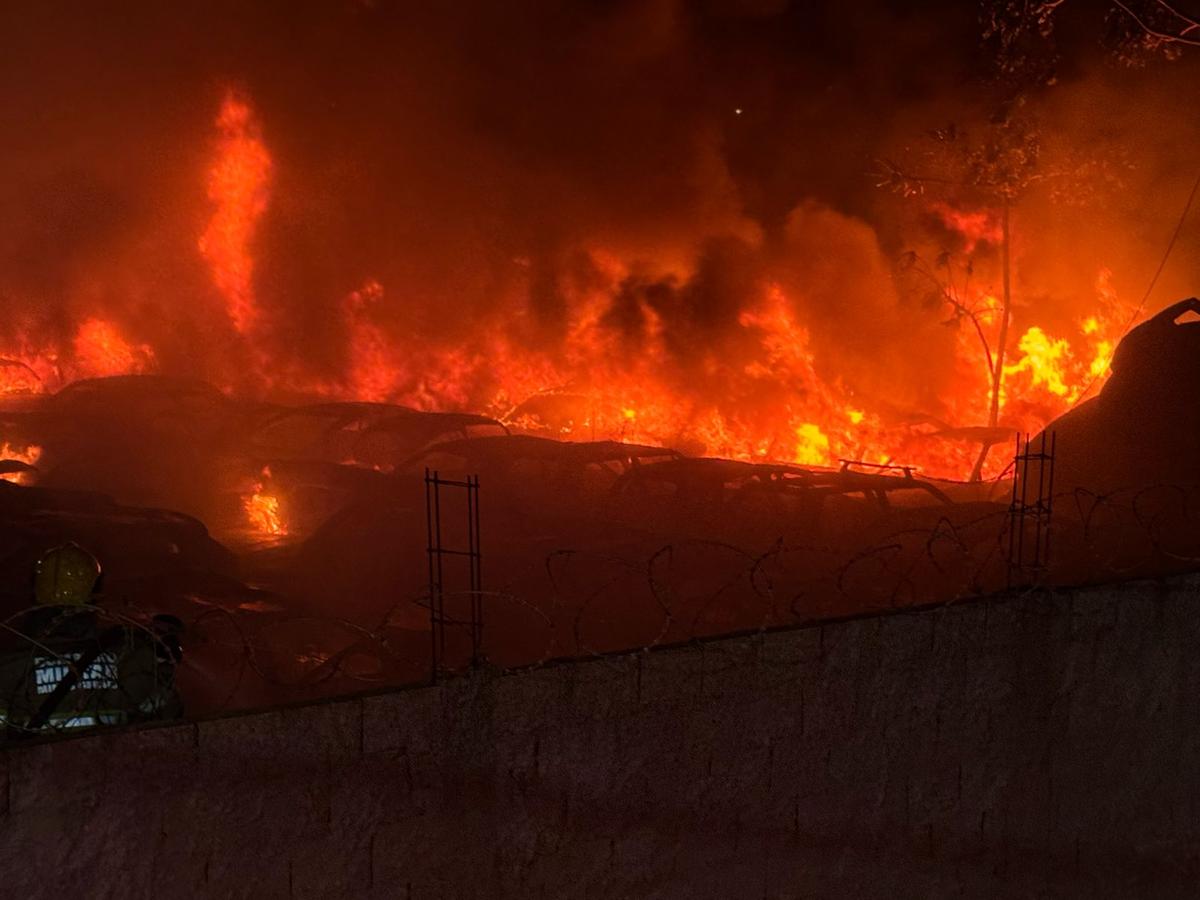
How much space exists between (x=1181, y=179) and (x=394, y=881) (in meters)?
19.9

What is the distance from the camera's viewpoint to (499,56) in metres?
24.5

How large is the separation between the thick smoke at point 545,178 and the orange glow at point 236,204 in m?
0.29

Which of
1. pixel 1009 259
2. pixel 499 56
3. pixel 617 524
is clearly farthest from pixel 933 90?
pixel 617 524

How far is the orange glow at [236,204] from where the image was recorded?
26203mm

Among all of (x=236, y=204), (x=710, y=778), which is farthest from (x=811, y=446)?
(x=236, y=204)

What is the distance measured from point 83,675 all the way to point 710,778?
3.36 m

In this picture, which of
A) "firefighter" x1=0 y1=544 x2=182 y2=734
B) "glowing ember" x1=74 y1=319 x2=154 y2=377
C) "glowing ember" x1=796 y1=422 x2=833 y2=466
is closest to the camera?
"firefighter" x1=0 y1=544 x2=182 y2=734

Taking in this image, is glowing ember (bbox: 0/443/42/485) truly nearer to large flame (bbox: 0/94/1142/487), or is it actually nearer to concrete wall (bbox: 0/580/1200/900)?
large flame (bbox: 0/94/1142/487)

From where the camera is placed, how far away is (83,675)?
495 centimetres

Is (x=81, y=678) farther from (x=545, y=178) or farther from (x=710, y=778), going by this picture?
(x=545, y=178)

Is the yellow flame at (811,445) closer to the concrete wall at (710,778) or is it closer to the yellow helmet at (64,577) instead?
the concrete wall at (710,778)

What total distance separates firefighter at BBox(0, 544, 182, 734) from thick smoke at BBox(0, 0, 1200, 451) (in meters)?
17.5

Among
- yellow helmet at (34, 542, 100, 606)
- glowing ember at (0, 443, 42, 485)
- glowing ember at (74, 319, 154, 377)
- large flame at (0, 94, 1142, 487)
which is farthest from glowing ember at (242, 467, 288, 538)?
glowing ember at (74, 319, 154, 377)

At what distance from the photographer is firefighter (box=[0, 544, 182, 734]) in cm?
480
